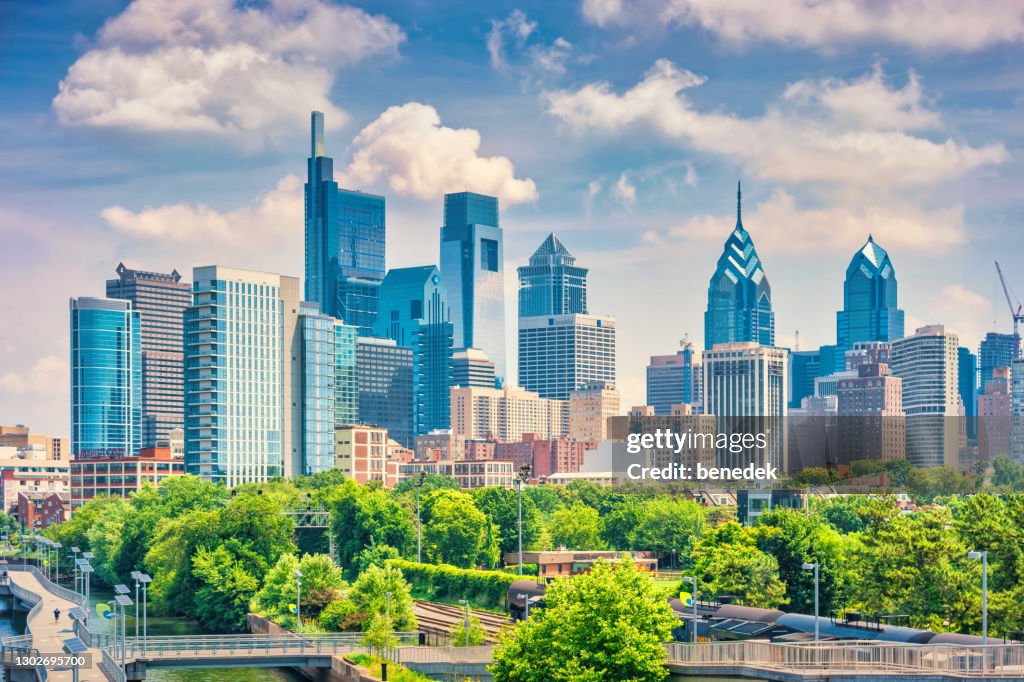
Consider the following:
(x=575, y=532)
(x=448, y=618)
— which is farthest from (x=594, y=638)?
(x=575, y=532)

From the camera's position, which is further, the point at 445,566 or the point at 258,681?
the point at 445,566

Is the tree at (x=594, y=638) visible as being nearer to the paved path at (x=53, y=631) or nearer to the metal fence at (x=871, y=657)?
the metal fence at (x=871, y=657)

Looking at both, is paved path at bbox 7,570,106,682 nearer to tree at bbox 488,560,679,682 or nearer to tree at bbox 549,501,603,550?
tree at bbox 488,560,679,682

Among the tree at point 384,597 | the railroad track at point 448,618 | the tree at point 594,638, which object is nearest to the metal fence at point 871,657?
the tree at point 594,638

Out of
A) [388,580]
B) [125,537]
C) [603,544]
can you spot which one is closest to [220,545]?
[388,580]

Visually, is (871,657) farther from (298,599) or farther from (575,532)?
(575,532)

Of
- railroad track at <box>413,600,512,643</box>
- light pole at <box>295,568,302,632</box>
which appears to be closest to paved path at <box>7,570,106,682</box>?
light pole at <box>295,568,302,632</box>

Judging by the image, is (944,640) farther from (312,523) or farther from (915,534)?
(312,523)
